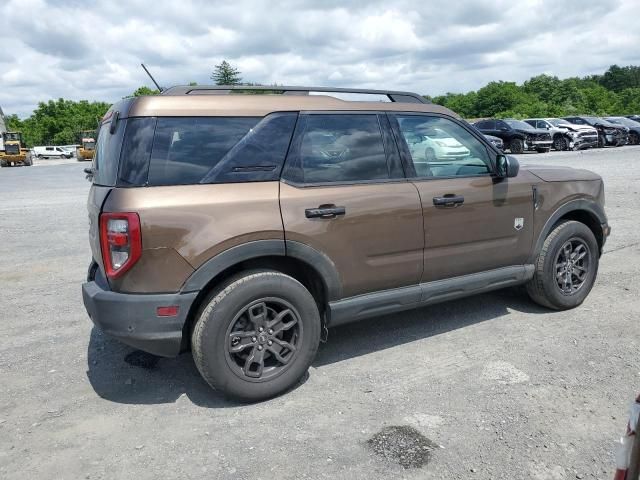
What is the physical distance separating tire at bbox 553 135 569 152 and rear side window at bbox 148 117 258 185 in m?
25.1

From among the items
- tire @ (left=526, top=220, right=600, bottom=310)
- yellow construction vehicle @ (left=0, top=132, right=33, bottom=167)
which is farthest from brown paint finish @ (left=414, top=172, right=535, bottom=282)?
yellow construction vehicle @ (left=0, top=132, right=33, bottom=167)

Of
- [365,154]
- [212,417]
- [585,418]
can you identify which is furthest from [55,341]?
[585,418]

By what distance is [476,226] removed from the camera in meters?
4.07

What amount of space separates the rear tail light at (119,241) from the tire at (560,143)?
25751mm

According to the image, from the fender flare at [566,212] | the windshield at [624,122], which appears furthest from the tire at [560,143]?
the fender flare at [566,212]

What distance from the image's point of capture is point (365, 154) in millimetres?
3746

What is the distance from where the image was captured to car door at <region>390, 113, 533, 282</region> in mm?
3895

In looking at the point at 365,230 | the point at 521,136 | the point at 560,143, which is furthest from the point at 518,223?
the point at 560,143

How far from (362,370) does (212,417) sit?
1100 mm

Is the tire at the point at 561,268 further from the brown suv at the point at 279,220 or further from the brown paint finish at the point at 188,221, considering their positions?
the brown paint finish at the point at 188,221

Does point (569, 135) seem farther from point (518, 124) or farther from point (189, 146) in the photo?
point (189, 146)

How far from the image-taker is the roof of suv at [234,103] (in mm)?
3152

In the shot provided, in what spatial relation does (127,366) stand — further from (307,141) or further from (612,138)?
(612,138)

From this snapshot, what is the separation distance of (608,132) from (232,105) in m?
28.8
